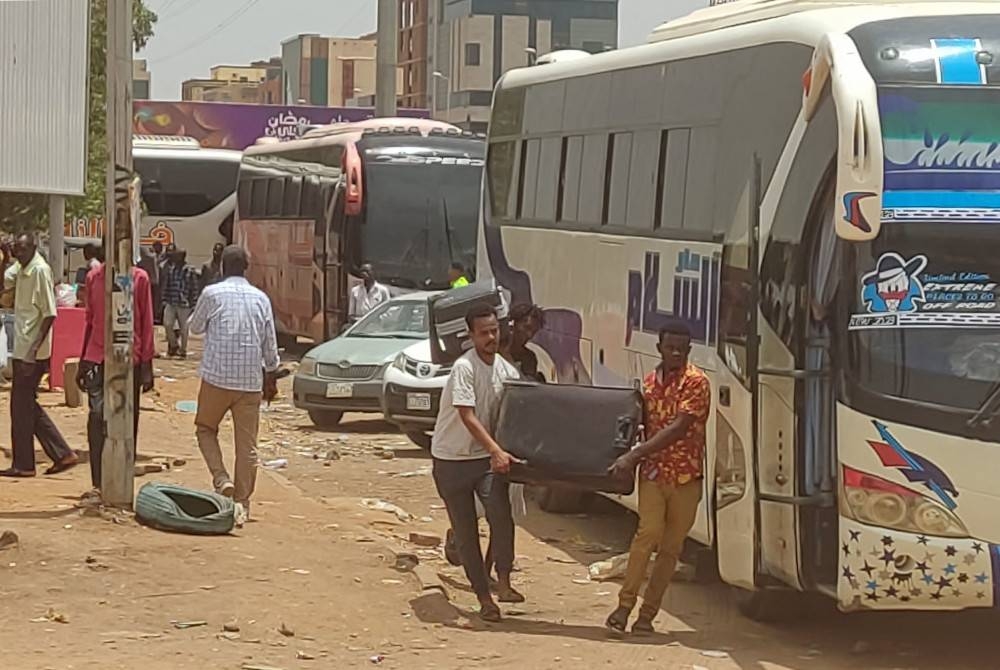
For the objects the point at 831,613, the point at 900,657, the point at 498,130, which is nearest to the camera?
the point at 900,657

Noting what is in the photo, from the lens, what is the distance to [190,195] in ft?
147

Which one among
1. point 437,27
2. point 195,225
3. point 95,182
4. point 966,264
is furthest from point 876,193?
point 437,27

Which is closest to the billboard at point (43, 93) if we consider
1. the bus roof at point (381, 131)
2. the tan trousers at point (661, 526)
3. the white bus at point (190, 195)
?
the tan trousers at point (661, 526)

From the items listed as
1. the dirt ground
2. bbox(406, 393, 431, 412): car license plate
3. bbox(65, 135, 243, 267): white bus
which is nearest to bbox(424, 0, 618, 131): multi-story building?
bbox(65, 135, 243, 267): white bus

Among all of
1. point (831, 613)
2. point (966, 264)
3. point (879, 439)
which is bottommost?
point (831, 613)

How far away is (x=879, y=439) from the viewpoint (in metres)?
8.85

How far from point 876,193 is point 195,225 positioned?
3746 centimetres

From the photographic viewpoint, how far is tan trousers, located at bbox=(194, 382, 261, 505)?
12453 mm

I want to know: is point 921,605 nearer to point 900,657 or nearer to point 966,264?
point 900,657

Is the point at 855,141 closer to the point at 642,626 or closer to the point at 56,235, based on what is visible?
the point at 642,626

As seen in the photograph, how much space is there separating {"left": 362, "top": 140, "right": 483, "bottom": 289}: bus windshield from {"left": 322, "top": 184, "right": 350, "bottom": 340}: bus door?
580 millimetres

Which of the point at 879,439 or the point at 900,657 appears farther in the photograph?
the point at 900,657

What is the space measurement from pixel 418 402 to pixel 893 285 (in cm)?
981

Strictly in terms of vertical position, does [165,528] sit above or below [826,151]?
below
